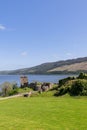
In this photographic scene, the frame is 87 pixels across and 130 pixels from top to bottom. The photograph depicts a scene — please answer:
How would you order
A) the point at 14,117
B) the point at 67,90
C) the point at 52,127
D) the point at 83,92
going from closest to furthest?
the point at 52,127, the point at 14,117, the point at 83,92, the point at 67,90

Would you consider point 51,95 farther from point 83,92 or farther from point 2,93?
point 2,93

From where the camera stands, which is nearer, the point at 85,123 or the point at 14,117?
the point at 85,123

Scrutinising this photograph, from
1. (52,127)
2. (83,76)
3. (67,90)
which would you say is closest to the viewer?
(52,127)

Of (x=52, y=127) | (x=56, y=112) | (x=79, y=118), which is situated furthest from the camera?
(x=56, y=112)

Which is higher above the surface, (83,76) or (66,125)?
(83,76)

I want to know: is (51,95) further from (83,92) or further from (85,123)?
(85,123)

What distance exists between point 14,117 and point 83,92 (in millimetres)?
15440

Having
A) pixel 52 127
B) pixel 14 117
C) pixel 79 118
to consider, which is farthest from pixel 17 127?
pixel 79 118

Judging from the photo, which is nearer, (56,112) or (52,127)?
(52,127)

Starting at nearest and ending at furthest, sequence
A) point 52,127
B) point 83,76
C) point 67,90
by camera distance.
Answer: point 52,127 → point 67,90 → point 83,76

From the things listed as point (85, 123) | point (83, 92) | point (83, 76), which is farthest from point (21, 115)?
point (83, 76)

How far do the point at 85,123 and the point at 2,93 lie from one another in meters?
38.2

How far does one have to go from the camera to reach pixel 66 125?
14727mm

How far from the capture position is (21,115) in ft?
60.3
